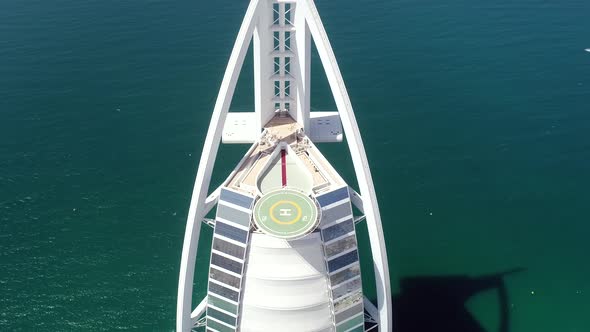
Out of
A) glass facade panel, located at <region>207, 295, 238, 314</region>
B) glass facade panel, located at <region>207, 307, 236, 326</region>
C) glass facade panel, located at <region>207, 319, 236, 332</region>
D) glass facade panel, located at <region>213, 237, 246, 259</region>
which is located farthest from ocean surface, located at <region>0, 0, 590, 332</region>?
glass facade panel, located at <region>213, 237, 246, 259</region>

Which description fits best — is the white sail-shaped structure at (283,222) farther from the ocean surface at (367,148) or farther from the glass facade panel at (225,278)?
the ocean surface at (367,148)

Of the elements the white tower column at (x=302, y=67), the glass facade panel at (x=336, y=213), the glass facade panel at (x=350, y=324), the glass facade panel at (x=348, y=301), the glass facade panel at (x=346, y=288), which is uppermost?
the white tower column at (x=302, y=67)

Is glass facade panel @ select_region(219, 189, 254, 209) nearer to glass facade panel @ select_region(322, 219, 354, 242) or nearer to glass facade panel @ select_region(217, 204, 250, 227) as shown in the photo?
glass facade panel @ select_region(217, 204, 250, 227)

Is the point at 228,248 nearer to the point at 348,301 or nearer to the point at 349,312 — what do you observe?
the point at 348,301

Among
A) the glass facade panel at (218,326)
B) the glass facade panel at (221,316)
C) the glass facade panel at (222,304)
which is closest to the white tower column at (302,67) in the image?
the glass facade panel at (222,304)

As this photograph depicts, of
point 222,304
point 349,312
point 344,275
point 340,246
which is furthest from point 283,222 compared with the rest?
point 349,312
